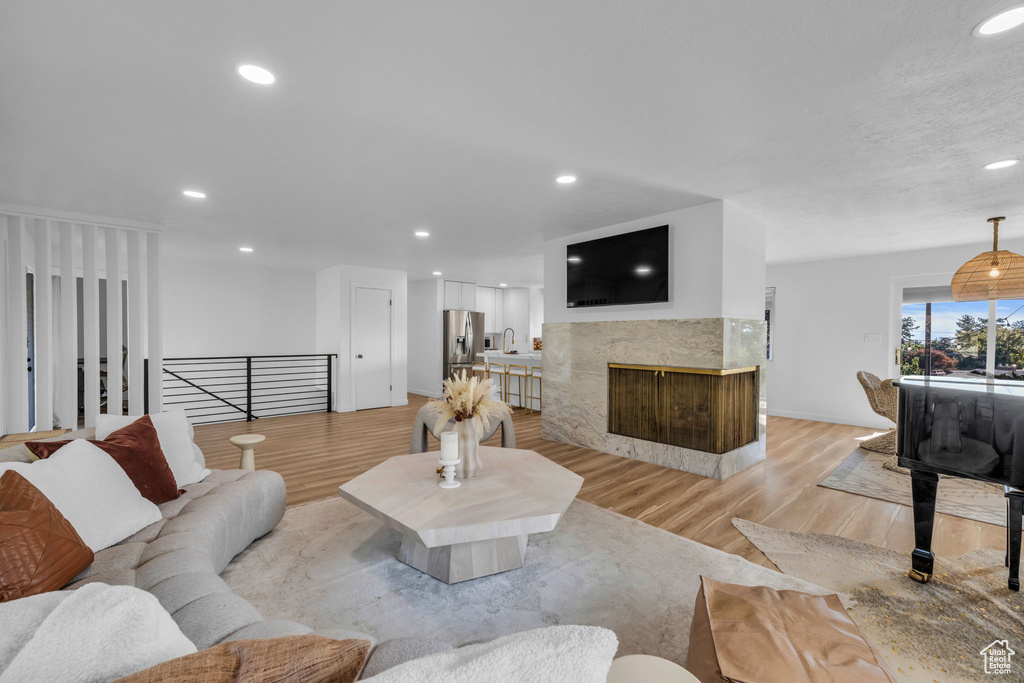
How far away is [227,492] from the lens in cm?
241

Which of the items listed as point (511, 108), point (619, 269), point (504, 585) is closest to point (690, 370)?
point (619, 269)

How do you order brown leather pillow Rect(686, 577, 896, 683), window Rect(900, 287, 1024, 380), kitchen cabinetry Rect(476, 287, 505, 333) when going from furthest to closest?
1. kitchen cabinetry Rect(476, 287, 505, 333)
2. window Rect(900, 287, 1024, 380)
3. brown leather pillow Rect(686, 577, 896, 683)

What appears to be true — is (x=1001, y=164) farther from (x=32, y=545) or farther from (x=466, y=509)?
(x=32, y=545)

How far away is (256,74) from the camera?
1968 mm

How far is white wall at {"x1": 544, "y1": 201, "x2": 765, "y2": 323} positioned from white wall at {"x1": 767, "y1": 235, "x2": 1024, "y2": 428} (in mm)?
2824

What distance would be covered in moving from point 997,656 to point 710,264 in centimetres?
292

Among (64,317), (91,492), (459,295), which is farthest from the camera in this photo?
(459,295)

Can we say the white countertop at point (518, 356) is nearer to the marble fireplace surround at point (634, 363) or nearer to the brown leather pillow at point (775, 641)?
the marble fireplace surround at point (634, 363)

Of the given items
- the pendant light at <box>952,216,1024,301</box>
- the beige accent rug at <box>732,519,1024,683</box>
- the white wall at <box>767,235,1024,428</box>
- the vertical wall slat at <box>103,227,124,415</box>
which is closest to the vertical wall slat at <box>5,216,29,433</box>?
the vertical wall slat at <box>103,227,124,415</box>

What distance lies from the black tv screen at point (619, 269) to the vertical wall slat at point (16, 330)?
5.25 meters

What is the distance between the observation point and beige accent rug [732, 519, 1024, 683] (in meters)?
1.74

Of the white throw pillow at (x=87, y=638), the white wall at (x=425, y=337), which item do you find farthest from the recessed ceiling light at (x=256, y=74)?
the white wall at (x=425, y=337)

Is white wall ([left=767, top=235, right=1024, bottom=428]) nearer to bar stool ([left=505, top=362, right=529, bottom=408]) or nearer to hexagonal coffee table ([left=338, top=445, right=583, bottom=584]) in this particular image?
bar stool ([left=505, top=362, right=529, bottom=408])

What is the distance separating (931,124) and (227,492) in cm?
430
